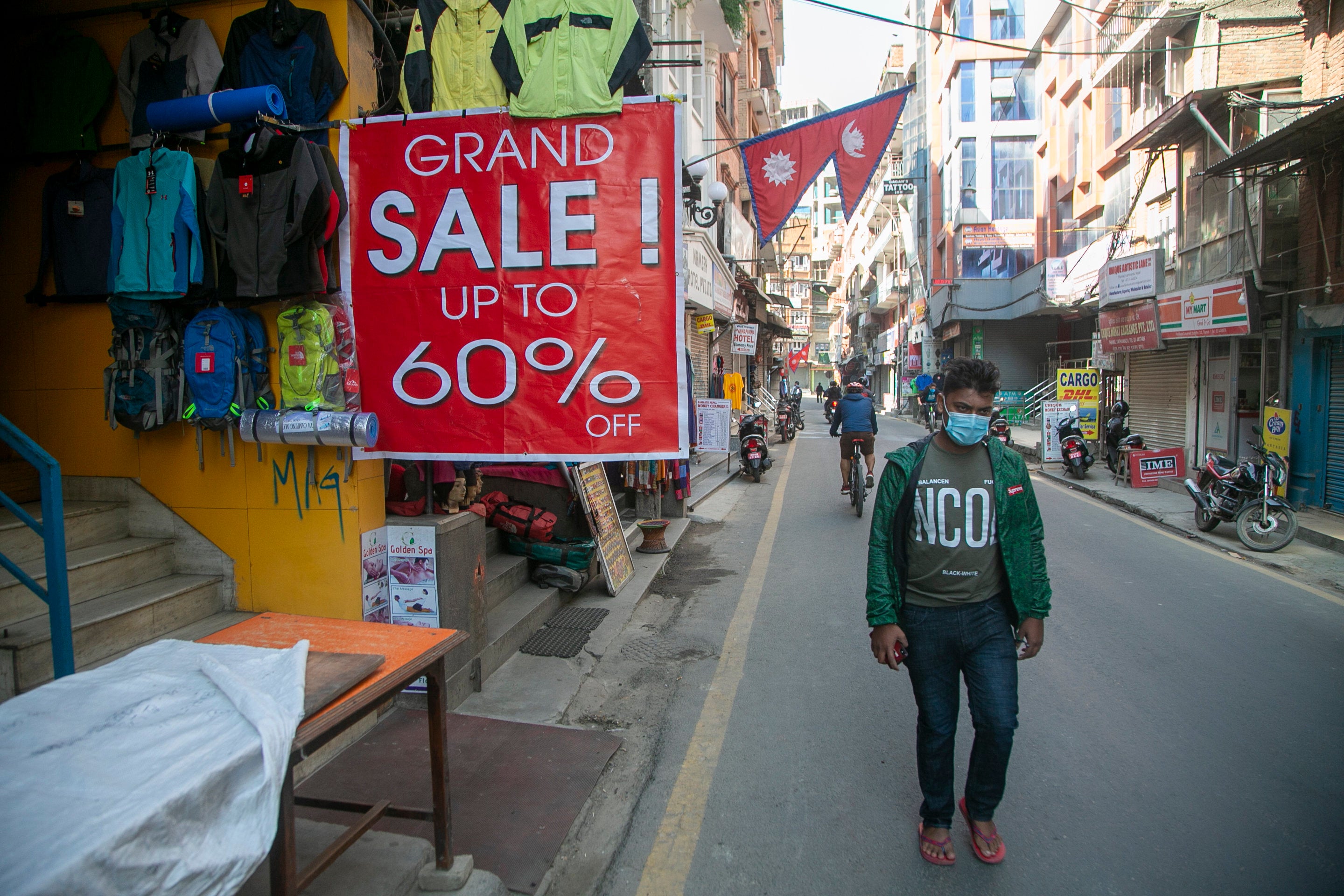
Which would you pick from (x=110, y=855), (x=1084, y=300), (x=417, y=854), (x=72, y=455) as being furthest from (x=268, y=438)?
(x=1084, y=300)

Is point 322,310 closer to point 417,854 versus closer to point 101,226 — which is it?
point 101,226

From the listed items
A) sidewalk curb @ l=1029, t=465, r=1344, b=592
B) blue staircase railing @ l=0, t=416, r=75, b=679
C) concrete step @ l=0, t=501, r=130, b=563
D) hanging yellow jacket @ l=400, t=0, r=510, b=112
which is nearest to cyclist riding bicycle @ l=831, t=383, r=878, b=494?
sidewalk curb @ l=1029, t=465, r=1344, b=592

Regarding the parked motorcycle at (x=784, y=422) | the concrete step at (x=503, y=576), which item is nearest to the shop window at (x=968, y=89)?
the parked motorcycle at (x=784, y=422)

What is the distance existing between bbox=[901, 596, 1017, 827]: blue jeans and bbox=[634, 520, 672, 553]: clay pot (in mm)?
5317

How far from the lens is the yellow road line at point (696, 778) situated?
3008 mm

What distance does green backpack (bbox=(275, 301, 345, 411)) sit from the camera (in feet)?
13.1

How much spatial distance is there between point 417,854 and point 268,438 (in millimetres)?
2276

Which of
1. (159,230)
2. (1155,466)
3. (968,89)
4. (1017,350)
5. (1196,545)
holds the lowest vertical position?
(1196,545)

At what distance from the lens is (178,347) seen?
→ 13.6 feet

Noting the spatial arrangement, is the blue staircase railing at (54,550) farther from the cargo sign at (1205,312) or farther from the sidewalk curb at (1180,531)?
the cargo sign at (1205,312)

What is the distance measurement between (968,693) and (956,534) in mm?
651

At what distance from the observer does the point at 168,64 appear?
13.8ft

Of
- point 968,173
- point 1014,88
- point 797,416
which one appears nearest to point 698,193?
point 797,416

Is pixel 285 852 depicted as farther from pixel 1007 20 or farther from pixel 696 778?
pixel 1007 20
